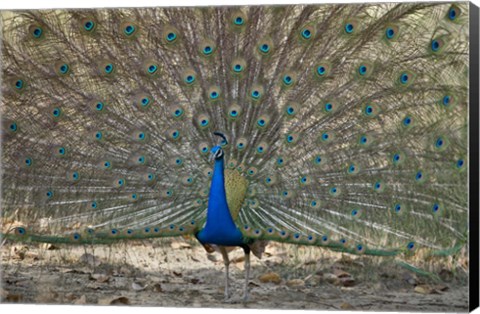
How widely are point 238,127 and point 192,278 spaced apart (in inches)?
42.8

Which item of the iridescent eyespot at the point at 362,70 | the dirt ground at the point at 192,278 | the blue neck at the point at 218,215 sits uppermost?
the iridescent eyespot at the point at 362,70

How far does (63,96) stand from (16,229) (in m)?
0.98

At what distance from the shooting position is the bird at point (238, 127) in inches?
351

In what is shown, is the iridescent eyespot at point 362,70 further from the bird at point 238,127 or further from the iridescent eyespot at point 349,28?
the iridescent eyespot at point 349,28

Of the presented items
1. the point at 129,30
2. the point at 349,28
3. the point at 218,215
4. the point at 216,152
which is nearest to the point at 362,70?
the point at 349,28

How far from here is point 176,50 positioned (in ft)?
30.2

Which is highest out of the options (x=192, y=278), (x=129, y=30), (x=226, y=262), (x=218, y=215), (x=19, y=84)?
(x=129, y=30)

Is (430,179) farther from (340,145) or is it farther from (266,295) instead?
(266,295)

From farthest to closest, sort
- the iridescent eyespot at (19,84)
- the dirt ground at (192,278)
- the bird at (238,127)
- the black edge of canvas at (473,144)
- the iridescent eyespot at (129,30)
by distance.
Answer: the iridescent eyespot at (19,84), the iridescent eyespot at (129,30), the dirt ground at (192,278), the bird at (238,127), the black edge of canvas at (473,144)

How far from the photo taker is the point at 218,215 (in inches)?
360

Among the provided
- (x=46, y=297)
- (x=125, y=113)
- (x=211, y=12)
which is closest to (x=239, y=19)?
(x=211, y=12)

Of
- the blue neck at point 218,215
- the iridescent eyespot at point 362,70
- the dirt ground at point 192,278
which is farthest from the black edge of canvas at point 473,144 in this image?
the blue neck at point 218,215

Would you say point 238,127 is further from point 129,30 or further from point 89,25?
point 89,25

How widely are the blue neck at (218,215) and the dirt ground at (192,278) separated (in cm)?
28
